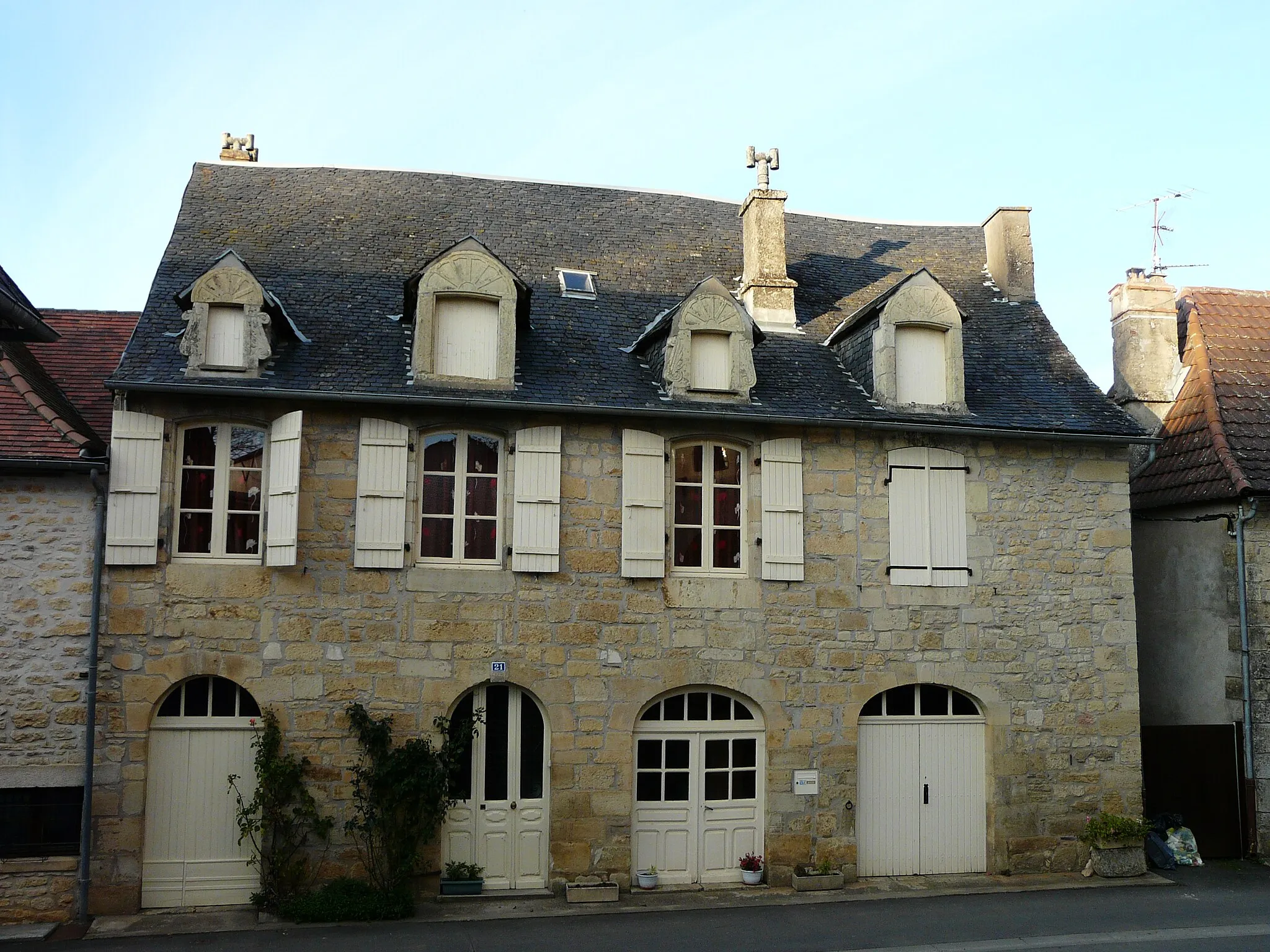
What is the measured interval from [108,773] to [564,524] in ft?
15.4

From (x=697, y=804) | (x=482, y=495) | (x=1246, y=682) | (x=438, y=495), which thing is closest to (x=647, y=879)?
(x=697, y=804)

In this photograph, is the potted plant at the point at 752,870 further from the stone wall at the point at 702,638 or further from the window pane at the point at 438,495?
the window pane at the point at 438,495

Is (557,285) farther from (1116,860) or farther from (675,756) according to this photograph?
(1116,860)

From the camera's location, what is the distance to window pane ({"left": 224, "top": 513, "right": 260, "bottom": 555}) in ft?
34.8

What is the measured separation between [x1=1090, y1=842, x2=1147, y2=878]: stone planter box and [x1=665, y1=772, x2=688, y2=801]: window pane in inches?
168

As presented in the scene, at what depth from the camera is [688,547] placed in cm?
1134

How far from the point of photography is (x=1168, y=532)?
13.6 m

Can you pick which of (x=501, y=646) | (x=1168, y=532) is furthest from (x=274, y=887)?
(x=1168, y=532)

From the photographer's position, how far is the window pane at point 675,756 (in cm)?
1120

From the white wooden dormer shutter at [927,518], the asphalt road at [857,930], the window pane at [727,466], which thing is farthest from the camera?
the white wooden dormer shutter at [927,518]

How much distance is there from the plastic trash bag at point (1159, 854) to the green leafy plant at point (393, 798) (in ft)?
24.6

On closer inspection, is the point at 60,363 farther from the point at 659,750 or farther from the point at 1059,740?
the point at 1059,740

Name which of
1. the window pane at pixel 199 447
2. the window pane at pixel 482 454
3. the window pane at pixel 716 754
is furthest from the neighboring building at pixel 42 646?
the window pane at pixel 716 754

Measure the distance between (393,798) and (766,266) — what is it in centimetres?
719
